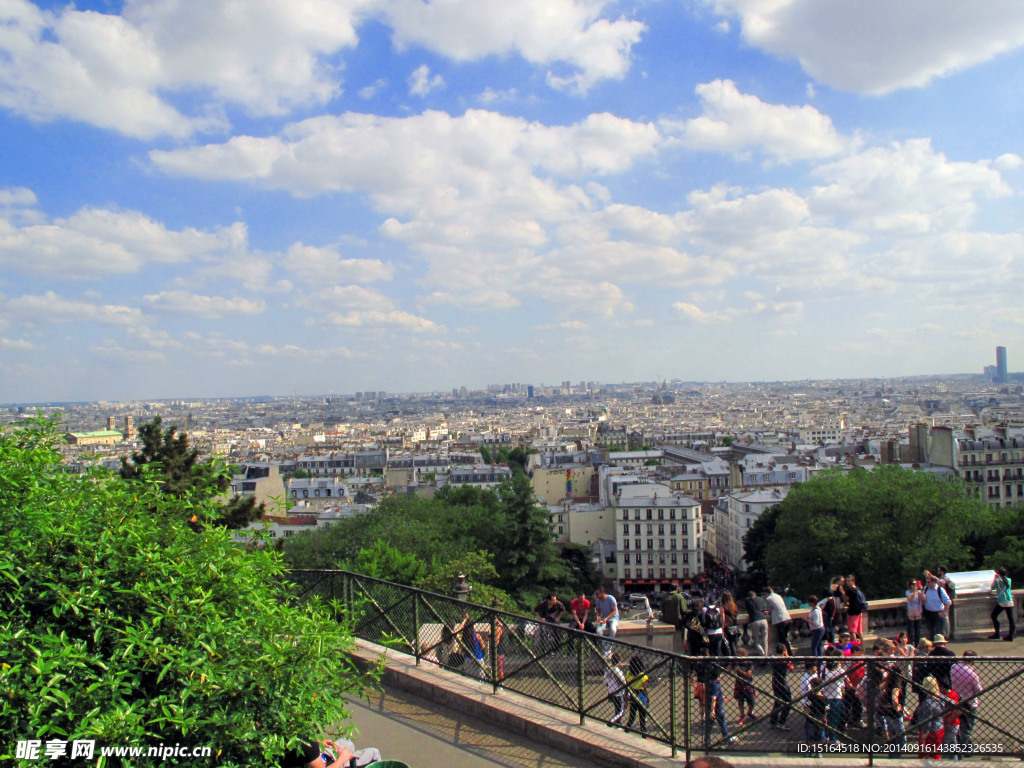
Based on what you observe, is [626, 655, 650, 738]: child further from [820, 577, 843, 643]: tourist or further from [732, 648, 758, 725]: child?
[820, 577, 843, 643]: tourist

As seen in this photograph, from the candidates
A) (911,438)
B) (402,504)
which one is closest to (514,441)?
(911,438)

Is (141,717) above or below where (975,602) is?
above

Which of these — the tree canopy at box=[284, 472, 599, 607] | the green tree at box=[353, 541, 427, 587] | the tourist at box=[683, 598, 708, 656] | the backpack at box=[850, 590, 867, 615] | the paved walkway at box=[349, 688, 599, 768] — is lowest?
the tree canopy at box=[284, 472, 599, 607]

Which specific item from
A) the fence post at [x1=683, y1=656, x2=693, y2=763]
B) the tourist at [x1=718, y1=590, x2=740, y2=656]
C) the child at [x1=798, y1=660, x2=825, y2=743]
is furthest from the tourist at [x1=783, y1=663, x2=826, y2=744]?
the tourist at [x1=718, y1=590, x2=740, y2=656]

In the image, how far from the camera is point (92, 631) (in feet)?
11.9

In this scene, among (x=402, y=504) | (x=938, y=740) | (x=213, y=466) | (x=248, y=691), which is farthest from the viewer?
(x=402, y=504)

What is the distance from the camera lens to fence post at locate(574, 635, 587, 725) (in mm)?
6246

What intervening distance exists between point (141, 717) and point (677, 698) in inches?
163

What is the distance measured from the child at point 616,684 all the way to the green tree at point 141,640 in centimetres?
267

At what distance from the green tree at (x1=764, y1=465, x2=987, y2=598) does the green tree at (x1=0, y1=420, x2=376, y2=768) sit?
26471 millimetres

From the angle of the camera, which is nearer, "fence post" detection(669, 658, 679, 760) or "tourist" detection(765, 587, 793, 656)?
"fence post" detection(669, 658, 679, 760)

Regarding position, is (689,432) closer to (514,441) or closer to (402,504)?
(514,441)

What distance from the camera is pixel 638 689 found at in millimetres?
5953

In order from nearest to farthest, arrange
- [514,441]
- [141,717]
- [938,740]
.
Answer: [141,717] → [938,740] → [514,441]
